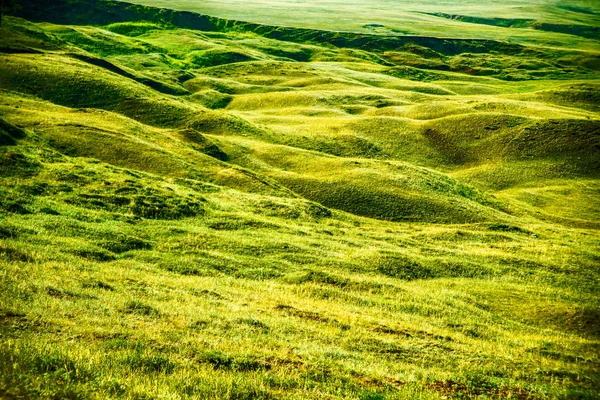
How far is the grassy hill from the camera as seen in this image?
49.8 feet

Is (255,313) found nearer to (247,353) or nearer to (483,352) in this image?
(247,353)

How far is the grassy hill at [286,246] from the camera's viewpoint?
1519cm

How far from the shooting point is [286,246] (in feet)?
129

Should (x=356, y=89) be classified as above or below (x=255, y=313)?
above

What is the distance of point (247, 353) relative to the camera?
1595cm

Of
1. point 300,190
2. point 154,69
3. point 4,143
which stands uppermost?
point 154,69

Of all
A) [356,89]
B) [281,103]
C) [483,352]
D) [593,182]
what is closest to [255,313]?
[483,352]

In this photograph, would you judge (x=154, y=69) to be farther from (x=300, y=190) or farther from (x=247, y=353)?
(x=247, y=353)

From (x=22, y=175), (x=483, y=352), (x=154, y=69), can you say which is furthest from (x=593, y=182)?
(x=154, y=69)

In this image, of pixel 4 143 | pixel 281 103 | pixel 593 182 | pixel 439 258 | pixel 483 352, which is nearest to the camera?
pixel 483 352

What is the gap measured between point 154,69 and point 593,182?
124 m

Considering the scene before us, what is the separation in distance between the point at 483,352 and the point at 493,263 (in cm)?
2397

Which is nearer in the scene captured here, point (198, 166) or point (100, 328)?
point (100, 328)

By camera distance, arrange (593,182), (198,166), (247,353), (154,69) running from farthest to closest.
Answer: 1. (154,69)
2. (593,182)
3. (198,166)
4. (247,353)
